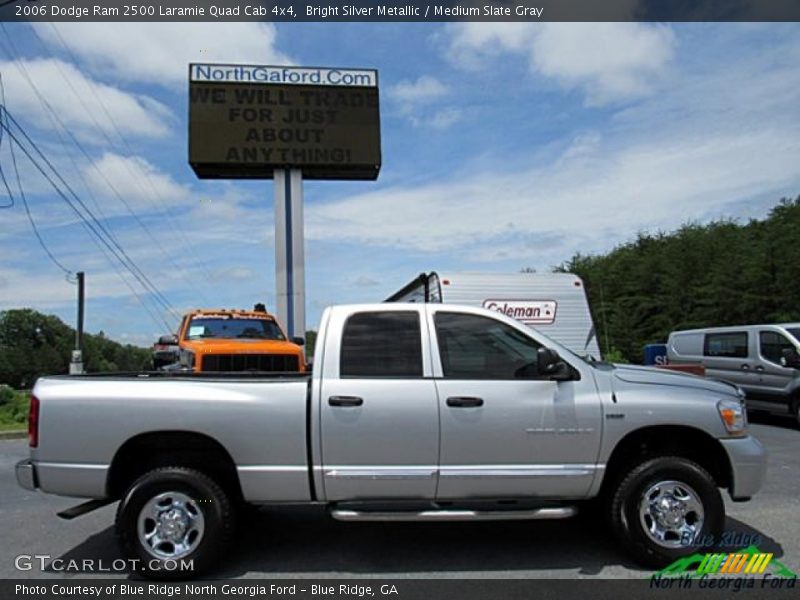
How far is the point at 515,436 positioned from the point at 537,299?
821 cm

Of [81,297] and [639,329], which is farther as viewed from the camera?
[81,297]

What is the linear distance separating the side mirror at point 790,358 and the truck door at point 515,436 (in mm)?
8827

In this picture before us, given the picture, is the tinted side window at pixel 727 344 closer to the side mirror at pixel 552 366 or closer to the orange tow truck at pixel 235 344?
the orange tow truck at pixel 235 344

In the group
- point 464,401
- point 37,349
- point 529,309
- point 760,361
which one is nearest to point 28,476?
point 464,401

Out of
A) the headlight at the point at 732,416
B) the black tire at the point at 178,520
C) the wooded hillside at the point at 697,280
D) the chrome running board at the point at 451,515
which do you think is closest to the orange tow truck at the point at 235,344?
the black tire at the point at 178,520

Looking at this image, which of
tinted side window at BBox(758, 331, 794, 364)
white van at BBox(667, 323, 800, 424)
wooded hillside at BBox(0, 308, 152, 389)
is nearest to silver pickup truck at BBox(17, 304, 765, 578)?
white van at BBox(667, 323, 800, 424)

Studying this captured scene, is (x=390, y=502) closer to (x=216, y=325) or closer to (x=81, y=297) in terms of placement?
(x=216, y=325)

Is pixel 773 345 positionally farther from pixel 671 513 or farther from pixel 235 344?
pixel 235 344

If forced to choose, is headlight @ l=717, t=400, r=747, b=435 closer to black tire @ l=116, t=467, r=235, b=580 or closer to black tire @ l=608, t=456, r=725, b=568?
black tire @ l=608, t=456, r=725, b=568

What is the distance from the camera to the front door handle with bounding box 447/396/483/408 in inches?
196

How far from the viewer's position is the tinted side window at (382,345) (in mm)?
5121

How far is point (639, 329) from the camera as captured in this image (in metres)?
31.8

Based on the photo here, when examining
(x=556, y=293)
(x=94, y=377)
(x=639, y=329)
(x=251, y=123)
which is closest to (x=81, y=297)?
(x=251, y=123)

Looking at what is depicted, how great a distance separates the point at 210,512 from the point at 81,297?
40.6 metres
